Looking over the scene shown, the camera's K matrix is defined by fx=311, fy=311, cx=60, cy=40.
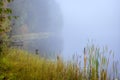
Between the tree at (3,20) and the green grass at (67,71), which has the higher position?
the tree at (3,20)

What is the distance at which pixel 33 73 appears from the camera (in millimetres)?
5594

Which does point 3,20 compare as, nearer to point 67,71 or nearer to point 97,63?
point 67,71

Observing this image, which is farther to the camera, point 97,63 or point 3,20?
point 3,20

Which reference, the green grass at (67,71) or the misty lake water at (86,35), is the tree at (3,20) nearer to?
the green grass at (67,71)

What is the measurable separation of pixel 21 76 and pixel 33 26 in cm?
4014

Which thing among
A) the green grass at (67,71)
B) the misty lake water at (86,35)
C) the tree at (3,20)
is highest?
the tree at (3,20)

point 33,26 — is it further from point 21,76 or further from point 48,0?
point 21,76

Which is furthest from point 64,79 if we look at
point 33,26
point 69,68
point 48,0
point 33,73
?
point 48,0

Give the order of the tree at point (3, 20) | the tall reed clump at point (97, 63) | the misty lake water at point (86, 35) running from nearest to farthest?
the tall reed clump at point (97, 63), the tree at point (3, 20), the misty lake water at point (86, 35)

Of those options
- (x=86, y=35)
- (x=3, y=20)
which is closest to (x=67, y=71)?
(x=3, y=20)

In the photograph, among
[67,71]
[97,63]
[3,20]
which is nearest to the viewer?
[97,63]

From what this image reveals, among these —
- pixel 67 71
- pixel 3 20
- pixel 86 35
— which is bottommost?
pixel 86 35

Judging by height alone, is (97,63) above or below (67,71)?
above

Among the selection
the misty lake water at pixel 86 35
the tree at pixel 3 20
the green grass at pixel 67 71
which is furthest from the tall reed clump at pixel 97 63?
the tree at pixel 3 20
